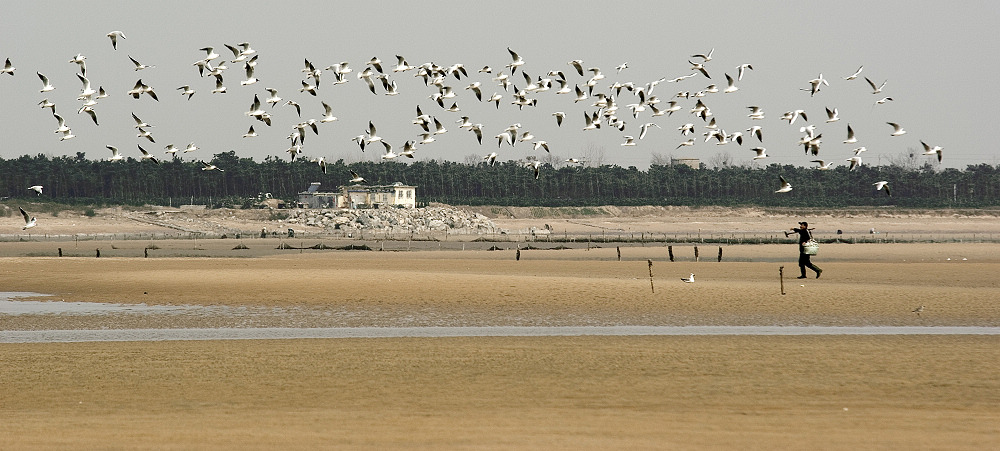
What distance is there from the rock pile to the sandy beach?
66.6 metres

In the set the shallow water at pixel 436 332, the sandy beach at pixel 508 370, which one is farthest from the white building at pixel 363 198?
the shallow water at pixel 436 332

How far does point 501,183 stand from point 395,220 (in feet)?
179

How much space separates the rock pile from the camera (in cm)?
10475

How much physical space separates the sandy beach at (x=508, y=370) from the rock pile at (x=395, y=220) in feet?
219

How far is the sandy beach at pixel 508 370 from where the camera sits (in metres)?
12.2

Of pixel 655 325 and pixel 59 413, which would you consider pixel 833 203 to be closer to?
pixel 655 325

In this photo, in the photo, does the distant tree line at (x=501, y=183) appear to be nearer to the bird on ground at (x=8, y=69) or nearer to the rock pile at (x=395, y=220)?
the rock pile at (x=395, y=220)

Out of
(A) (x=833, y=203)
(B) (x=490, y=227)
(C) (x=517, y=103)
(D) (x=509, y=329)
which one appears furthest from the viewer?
(A) (x=833, y=203)

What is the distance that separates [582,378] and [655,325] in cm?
857

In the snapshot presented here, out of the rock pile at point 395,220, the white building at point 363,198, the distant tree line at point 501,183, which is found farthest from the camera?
the distant tree line at point 501,183

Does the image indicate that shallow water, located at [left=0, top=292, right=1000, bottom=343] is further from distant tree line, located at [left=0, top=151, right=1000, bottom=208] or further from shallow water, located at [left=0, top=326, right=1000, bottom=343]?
distant tree line, located at [left=0, top=151, right=1000, bottom=208]

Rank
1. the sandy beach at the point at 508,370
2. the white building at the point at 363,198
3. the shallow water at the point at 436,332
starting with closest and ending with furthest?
the sandy beach at the point at 508,370
the shallow water at the point at 436,332
the white building at the point at 363,198

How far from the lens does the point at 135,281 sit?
35.7m

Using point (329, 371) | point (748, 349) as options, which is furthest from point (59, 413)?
point (748, 349)
